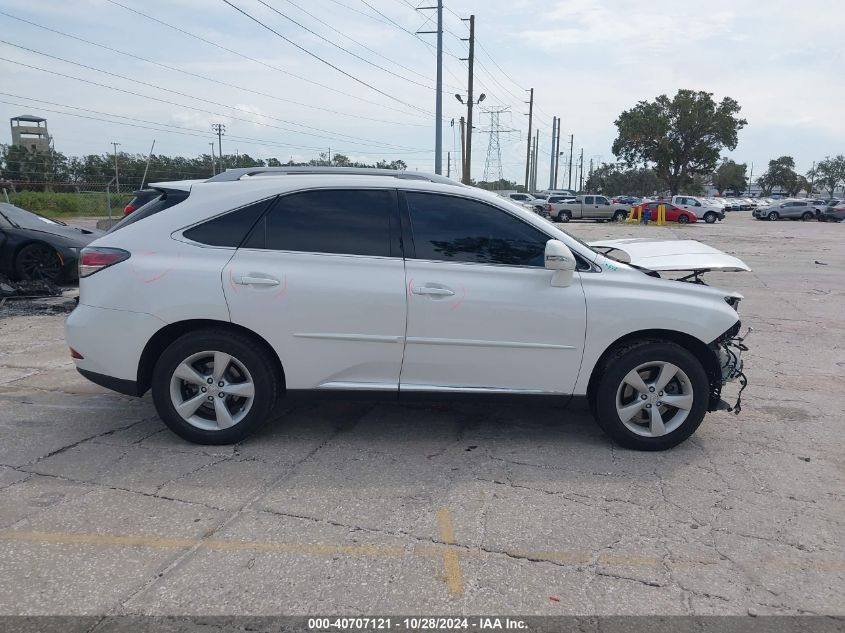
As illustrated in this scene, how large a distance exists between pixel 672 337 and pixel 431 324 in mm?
1631

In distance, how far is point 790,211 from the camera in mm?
50312

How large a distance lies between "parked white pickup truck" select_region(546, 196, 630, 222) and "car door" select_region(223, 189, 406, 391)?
39.0 m

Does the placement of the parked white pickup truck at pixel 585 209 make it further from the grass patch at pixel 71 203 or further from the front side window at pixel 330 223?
the front side window at pixel 330 223

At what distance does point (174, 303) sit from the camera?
418cm

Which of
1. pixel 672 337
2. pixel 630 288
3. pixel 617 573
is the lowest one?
pixel 617 573

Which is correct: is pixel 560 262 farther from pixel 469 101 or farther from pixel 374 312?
pixel 469 101

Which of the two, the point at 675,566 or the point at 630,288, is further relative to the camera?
the point at 630,288

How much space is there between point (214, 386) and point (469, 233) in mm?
1951

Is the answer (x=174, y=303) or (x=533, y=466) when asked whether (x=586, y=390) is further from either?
(x=174, y=303)

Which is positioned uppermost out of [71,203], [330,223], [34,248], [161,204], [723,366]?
[161,204]

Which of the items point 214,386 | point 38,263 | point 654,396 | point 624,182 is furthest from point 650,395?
point 624,182

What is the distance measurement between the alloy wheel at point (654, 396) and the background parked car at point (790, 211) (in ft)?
173

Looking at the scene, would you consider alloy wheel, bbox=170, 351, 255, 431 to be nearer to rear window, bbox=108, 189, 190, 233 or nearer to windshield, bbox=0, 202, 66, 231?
rear window, bbox=108, 189, 190, 233

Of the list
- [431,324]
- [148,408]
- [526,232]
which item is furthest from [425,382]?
[148,408]
